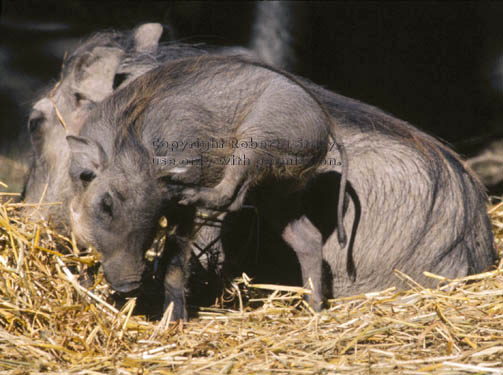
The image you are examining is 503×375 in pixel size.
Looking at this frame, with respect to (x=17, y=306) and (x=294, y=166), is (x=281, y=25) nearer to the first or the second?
(x=294, y=166)

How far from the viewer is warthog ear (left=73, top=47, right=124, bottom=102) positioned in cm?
299

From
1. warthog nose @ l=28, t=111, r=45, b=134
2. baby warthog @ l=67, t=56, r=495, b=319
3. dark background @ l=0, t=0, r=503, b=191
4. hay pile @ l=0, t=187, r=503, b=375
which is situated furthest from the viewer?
dark background @ l=0, t=0, r=503, b=191

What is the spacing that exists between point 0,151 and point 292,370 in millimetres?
3195

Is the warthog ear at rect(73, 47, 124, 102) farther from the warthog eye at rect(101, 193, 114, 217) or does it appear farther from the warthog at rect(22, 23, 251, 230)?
the warthog eye at rect(101, 193, 114, 217)

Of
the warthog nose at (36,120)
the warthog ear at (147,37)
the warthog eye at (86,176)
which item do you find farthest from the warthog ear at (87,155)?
the warthog ear at (147,37)

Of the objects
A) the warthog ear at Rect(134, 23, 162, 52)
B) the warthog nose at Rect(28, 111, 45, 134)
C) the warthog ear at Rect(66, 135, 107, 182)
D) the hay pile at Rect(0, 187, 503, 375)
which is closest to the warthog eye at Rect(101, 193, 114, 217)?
the warthog ear at Rect(66, 135, 107, 182)

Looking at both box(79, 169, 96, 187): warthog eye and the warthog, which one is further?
the warthog

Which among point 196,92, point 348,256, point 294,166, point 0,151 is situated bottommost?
point 0,151

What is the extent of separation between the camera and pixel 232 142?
2457 millimetres

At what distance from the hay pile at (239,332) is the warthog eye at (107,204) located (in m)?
0.32

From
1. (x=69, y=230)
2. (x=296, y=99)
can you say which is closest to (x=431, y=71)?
(x=296, y=99)

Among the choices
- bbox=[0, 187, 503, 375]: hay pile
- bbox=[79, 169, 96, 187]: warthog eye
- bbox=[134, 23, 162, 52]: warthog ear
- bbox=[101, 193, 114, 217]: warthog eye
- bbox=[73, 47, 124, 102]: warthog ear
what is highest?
bbox=[134, 23, 162, 52]: warthog ear

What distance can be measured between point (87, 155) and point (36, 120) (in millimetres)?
876

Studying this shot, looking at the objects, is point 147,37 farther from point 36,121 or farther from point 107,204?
point 107,204
